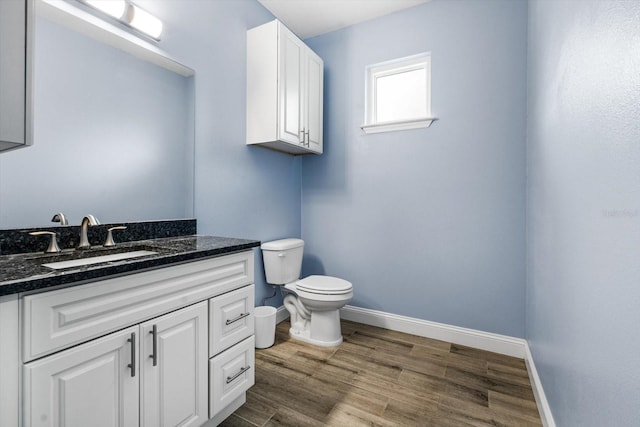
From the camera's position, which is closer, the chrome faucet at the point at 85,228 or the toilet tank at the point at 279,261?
the chrome faucet at the point at 85,228

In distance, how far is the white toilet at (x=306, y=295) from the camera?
2.10 metres

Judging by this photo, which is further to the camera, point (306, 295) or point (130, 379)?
point (306, 295)

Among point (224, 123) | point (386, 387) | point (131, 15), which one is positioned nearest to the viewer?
point (131, 15)

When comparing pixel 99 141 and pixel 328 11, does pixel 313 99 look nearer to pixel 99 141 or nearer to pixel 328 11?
pixel 328 11

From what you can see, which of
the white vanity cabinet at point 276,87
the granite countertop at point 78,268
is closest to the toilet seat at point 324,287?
the granite countertop at point 78,268

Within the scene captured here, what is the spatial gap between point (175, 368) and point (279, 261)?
1.26m

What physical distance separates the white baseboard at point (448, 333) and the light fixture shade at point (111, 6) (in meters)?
2.29

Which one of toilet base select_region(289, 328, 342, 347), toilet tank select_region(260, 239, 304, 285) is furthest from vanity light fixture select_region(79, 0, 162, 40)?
toilet base select_region(289, 328, 342, 347)

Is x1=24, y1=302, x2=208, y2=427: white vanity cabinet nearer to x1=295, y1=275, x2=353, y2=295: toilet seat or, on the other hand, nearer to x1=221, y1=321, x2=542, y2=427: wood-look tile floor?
x1=221, y1=321, x2=542, y2=427: wood-look tile floor

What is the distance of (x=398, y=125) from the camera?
2.41m

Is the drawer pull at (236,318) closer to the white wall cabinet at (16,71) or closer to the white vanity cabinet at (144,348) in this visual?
the white vanity cabinet at (144,348)

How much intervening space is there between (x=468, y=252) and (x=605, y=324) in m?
1.51

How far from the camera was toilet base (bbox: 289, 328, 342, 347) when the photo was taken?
7.14ft

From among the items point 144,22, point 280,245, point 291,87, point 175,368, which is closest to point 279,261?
point 280,245
